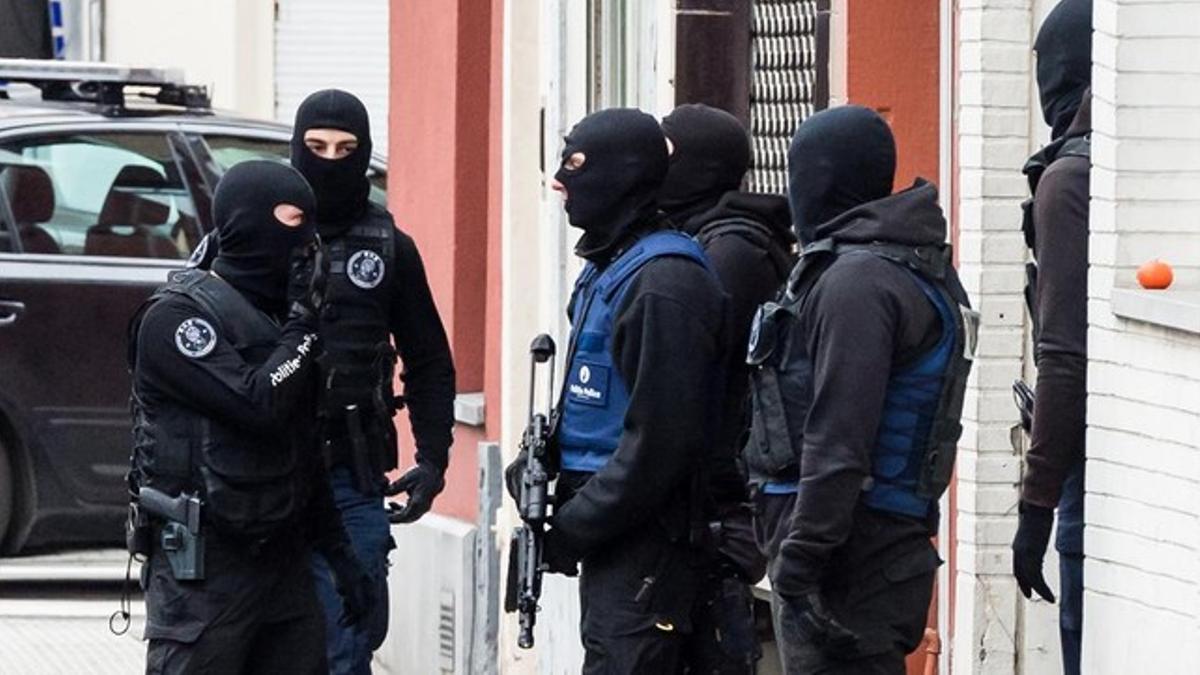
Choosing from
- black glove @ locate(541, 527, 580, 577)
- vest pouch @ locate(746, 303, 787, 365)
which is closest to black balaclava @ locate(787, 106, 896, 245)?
vest pouch @ locate(746, 303, 787, 365)

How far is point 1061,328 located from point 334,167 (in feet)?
7.56

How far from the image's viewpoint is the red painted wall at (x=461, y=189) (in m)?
11.0

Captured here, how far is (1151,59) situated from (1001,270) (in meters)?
1.36

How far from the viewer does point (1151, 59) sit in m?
6.44

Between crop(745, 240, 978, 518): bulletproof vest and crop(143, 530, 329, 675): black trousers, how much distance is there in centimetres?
137

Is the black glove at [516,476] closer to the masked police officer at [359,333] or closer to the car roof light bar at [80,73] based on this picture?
the masked police officer at [359,333]

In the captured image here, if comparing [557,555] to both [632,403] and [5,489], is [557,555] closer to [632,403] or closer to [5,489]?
[632,403]

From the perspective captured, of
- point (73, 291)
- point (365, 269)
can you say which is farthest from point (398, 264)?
point (73, 291)

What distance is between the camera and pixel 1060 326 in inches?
257

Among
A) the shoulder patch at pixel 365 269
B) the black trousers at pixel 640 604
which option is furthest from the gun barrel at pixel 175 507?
the shoulder patch at pixel 365 269

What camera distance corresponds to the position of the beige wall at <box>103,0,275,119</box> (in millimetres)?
19750

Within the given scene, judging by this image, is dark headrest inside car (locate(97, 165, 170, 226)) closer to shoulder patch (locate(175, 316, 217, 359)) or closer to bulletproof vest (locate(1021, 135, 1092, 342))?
shoulder patch (locate(175, 316, 217, 359))

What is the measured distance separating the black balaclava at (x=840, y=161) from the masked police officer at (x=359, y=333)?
2037 millimetres

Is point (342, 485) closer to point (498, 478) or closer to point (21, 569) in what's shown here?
point (498, 478)
